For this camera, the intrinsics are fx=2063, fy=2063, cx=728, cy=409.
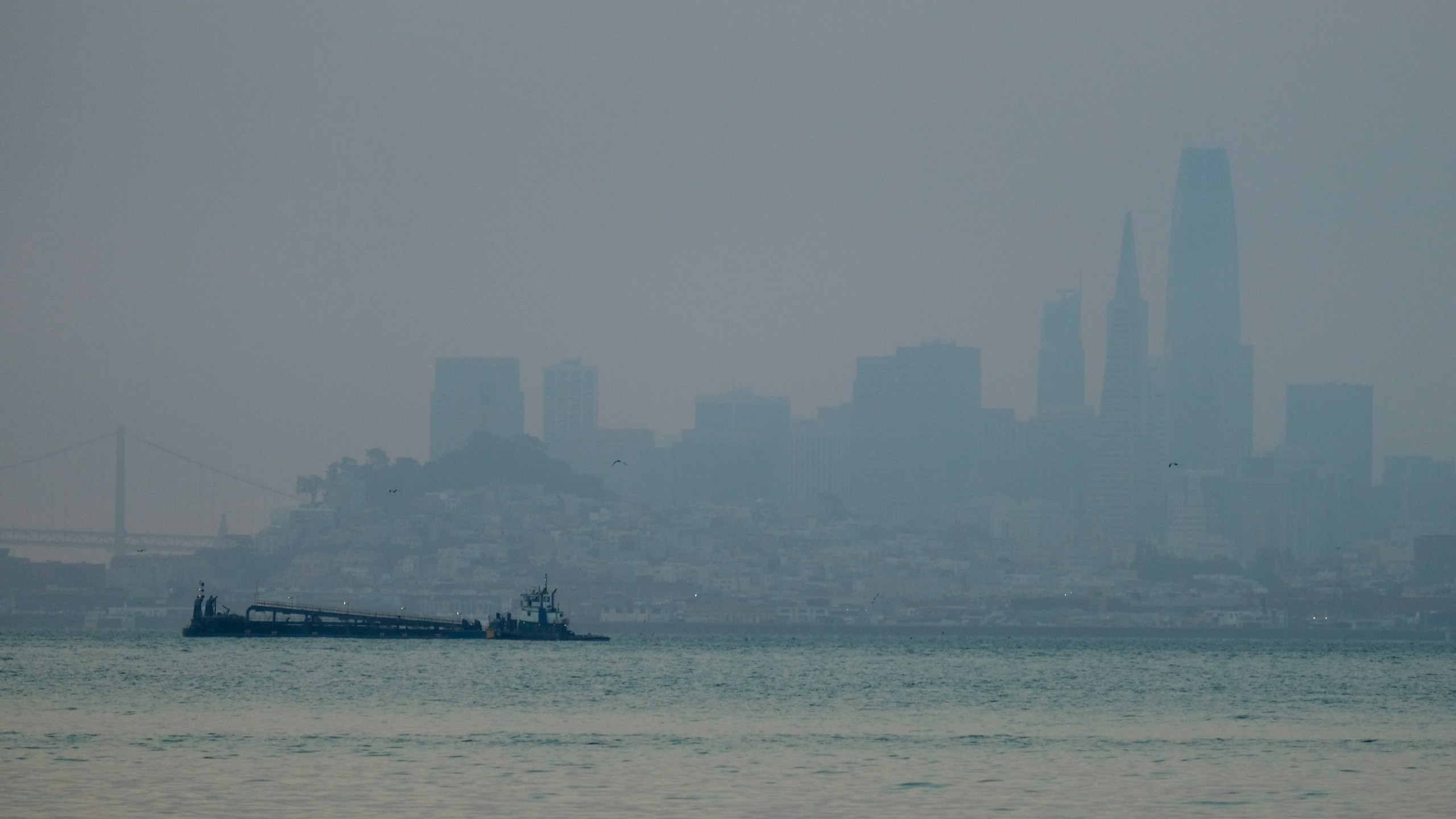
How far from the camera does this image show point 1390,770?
143ft

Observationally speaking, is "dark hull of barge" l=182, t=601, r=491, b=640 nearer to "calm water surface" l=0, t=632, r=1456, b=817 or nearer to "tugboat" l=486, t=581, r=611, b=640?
"tugboat" l=486, t=581, r=611, b=640

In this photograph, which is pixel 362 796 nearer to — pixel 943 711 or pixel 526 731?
pixel 526 731

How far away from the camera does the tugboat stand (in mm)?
135375

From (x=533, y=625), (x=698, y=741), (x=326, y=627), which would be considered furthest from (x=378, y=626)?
(x=698, y=741)

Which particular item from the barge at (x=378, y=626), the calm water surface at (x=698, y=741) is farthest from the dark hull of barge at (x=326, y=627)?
the calm water surface at (x=698, y=741)

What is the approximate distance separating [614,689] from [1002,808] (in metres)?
39.3

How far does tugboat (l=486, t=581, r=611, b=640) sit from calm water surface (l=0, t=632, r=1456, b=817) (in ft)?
125

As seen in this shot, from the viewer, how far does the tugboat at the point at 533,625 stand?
135375 millimetres

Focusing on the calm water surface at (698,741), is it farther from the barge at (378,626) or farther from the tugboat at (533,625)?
the tugboat at (533,625)

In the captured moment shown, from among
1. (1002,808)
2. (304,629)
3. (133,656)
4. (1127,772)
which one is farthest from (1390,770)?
(304,629)

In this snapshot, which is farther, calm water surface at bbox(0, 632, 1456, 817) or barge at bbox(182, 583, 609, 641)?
barge at bbox(182, 583, 609, 641)

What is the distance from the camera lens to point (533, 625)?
13825cm

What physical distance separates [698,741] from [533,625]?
3543 inches

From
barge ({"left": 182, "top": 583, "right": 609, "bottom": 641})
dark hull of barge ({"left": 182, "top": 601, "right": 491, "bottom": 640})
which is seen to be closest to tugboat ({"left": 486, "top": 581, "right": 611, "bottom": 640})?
barge ({"left": 182, "top": 583, "right": 609, "bottom": 641})
